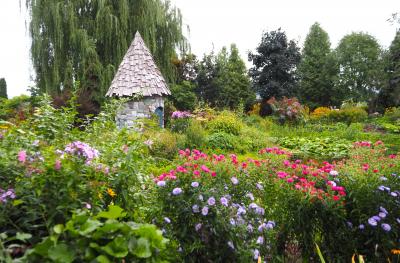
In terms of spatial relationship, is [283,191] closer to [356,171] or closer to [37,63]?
[356,171]

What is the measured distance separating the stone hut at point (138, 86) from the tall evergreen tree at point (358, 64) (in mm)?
18626

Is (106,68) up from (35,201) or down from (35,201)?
up

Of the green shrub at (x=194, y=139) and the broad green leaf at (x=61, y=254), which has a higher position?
the broad green leaf at (x=61, y=254)

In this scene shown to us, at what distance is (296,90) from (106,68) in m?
12.6

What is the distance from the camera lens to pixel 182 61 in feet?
68.5

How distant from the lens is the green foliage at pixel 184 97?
17.9 metres

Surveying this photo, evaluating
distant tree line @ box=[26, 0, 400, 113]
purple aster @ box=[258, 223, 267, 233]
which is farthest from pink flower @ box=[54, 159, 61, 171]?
distant tree line @ box=[26, 0, 400, 113]

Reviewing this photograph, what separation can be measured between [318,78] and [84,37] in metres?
18.1

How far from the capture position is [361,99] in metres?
27.5

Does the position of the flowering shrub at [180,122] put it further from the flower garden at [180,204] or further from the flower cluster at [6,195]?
the flower cluster at [6,195]

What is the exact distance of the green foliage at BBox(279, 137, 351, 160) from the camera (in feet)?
29.6

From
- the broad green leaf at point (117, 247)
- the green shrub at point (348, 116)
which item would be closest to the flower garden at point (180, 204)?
the broad green leaf at point (117, 247)

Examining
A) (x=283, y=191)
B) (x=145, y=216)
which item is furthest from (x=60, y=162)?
(x=283, y=191)

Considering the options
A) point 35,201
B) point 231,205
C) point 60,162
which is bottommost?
point 231,205
